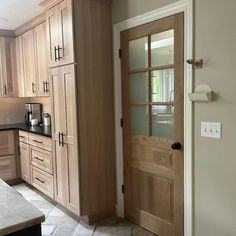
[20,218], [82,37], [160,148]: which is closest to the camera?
[20,218]

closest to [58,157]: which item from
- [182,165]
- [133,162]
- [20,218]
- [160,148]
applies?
[133,162]

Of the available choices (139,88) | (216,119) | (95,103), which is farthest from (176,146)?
(95,103)

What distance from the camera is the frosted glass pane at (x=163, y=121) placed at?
2.51 m

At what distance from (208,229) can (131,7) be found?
7.18ft

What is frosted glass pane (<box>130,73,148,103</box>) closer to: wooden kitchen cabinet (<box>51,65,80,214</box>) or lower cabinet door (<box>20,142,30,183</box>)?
wooden kitchen cabinet (<box>51,65,80,214</box>)

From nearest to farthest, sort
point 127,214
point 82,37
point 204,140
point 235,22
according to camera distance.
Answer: point 235,22, point 204,140, point 82,37, point 127,214

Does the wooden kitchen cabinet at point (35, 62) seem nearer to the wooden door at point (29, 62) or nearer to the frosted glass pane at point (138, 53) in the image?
the wooden door at point (29, 62)

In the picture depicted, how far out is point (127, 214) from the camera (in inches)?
122

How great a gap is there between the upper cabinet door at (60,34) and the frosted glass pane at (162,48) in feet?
2.74

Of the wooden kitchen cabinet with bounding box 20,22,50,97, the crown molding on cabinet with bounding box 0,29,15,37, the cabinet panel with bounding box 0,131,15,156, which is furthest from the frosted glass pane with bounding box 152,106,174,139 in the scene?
the crown molding on cabinet with bounding box 0,29,15,37

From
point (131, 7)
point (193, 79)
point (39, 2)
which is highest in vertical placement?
point (39, 2)

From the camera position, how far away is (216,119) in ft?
6.84

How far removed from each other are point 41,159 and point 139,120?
5.34 ft

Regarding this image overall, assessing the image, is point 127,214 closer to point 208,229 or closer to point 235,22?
point 208,229
